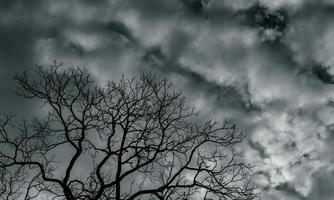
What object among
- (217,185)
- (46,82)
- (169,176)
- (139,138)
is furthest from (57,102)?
(217,185)

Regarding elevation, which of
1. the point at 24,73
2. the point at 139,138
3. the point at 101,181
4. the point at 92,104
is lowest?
the point at 101,181

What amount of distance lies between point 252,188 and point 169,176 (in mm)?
2457

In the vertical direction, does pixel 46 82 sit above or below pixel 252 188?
above

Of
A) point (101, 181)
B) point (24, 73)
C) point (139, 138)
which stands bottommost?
point (101, 181)

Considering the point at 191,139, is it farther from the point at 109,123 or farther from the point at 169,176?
the point at 109,123

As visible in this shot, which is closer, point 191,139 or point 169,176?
point 169,176

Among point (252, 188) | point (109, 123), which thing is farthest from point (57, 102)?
Result: point (252, 188)

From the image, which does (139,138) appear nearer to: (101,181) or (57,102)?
(101,181)

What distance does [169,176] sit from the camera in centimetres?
1148

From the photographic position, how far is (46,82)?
1236 cm

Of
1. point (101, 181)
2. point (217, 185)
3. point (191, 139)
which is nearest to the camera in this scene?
point (101, 181)

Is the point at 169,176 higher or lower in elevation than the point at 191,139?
lower

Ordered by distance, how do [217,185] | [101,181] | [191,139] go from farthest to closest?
[191,139] < [217,185] < [101,181]

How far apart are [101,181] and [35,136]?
2679 mm
